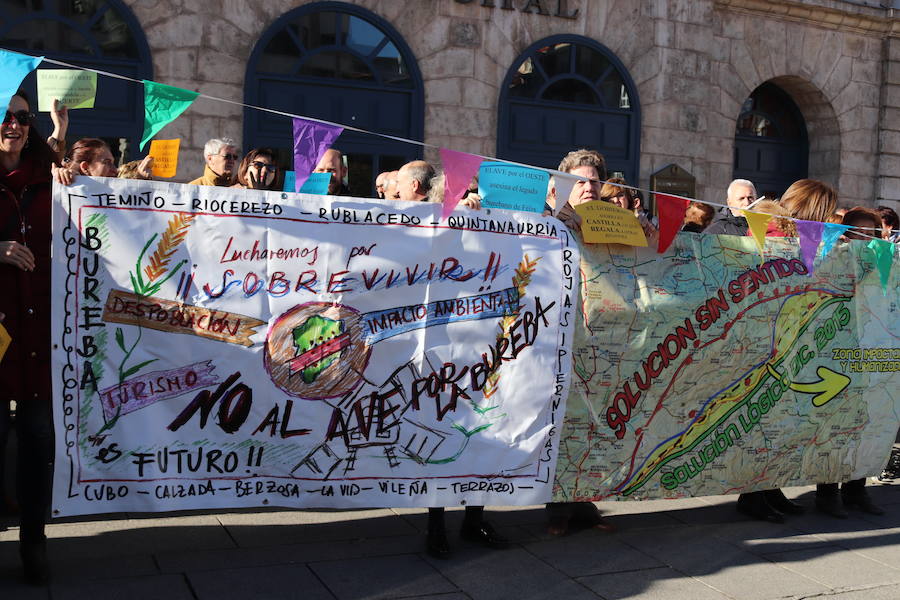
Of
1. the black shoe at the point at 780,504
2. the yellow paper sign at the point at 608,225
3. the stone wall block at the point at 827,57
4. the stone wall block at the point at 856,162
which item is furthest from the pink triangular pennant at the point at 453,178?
the stone wall block at the point at 856,162

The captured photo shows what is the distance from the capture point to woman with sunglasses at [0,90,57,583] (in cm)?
378

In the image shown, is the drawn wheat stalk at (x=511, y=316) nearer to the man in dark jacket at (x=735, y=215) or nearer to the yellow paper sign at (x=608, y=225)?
the yellow paper sign at (x=608, y=225)

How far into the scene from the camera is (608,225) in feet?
15.2

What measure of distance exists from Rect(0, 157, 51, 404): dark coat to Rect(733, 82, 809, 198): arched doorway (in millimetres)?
11590

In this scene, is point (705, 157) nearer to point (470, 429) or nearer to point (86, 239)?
point (470, 429)

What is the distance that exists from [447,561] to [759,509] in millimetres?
2007

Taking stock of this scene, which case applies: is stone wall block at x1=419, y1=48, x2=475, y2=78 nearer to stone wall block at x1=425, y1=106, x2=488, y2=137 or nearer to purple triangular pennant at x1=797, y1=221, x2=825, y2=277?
stone wall block at x1=425, y1=106, x2=488, y2=137

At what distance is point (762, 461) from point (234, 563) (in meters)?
2.85

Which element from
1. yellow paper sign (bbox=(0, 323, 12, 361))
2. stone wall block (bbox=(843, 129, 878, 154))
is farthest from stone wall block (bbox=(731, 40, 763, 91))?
yellow paper sign (bbox=(0, 323, 12, 361))

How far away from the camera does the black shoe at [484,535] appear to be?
4586mm

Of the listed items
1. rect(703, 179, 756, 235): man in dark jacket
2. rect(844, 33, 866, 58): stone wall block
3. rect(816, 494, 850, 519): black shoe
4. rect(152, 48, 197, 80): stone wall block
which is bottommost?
rect(816, 494, 850, 519): black shoe

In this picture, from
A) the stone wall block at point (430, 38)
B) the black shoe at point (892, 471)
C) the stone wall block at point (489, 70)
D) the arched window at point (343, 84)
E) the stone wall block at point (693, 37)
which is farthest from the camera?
the stone wall block at point (693, 37)

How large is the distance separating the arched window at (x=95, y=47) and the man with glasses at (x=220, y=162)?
4419 mm

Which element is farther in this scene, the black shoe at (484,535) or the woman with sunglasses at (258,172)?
the woman with sunglasses at (258,172)
